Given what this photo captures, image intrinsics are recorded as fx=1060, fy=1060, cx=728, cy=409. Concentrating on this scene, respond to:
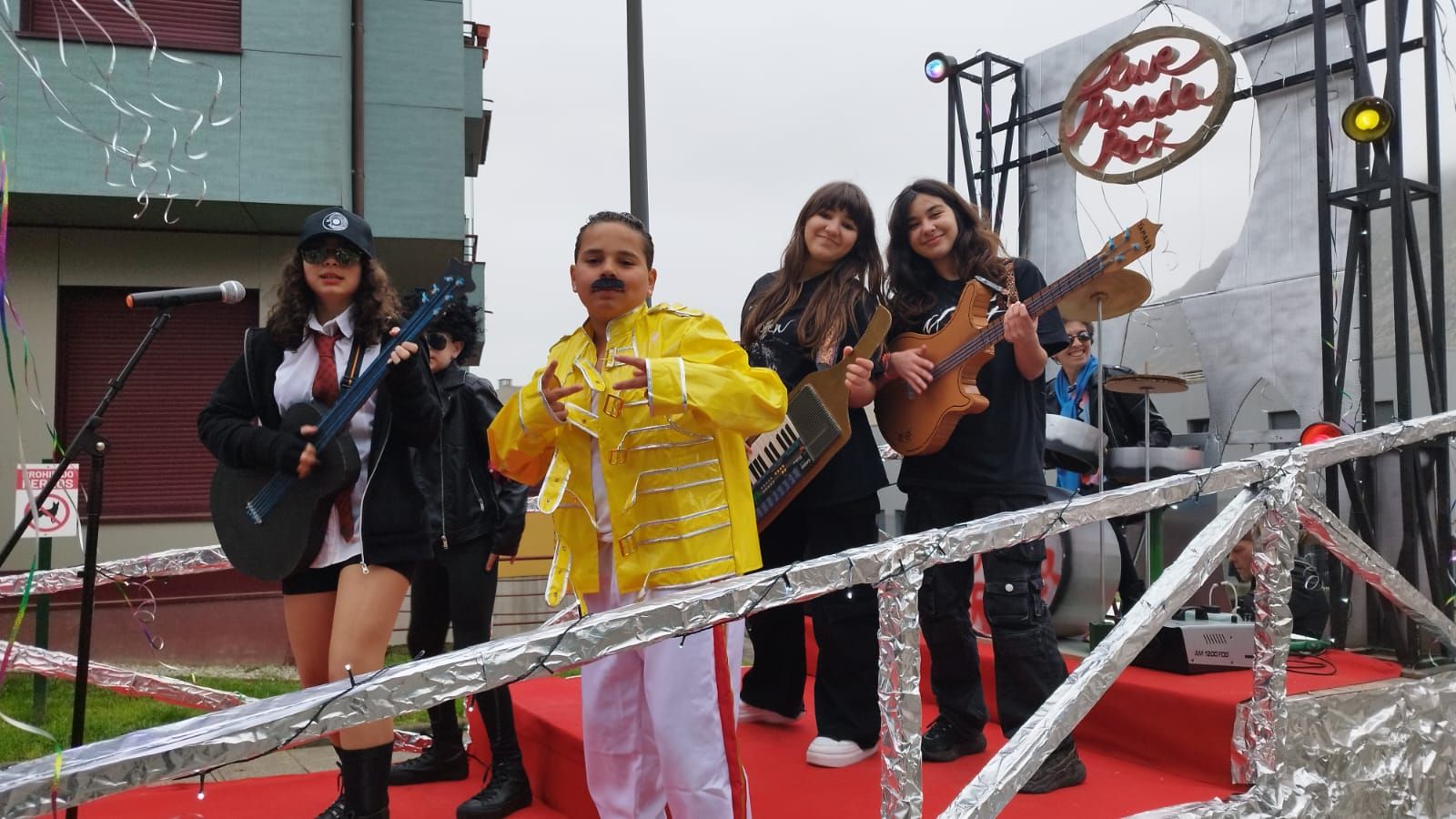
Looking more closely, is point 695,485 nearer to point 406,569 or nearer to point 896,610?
point 896,610

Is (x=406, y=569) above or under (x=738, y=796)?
above

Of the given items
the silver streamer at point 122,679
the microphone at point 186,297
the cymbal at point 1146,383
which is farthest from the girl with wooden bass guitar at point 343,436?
the cymbal at point 1146,383

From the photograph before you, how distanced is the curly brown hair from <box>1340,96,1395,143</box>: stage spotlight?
12.1 feet

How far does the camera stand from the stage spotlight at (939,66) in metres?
8.08

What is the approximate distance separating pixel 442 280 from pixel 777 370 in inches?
40.7

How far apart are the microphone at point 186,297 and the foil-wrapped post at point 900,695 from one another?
1.74 metres

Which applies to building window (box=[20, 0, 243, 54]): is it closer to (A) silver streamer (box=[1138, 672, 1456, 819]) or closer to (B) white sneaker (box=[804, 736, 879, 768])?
(B) white sneaker (box=[804, 736, 879, 768])

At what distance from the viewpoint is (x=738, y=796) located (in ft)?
7.47

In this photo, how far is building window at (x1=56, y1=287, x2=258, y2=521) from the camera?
8156 mm

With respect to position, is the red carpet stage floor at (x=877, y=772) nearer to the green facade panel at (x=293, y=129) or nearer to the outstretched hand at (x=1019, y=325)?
the outstretched hand at (x=1019, y=325)

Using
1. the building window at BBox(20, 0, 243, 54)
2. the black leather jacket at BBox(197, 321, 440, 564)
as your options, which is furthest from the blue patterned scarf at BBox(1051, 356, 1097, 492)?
Result: the building window at BBox(20, 0, 243, 54)

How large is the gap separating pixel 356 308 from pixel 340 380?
20 centimetres

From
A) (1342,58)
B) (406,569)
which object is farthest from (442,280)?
(1342,58)

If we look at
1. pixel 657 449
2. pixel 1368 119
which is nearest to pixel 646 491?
pixel 657 449
